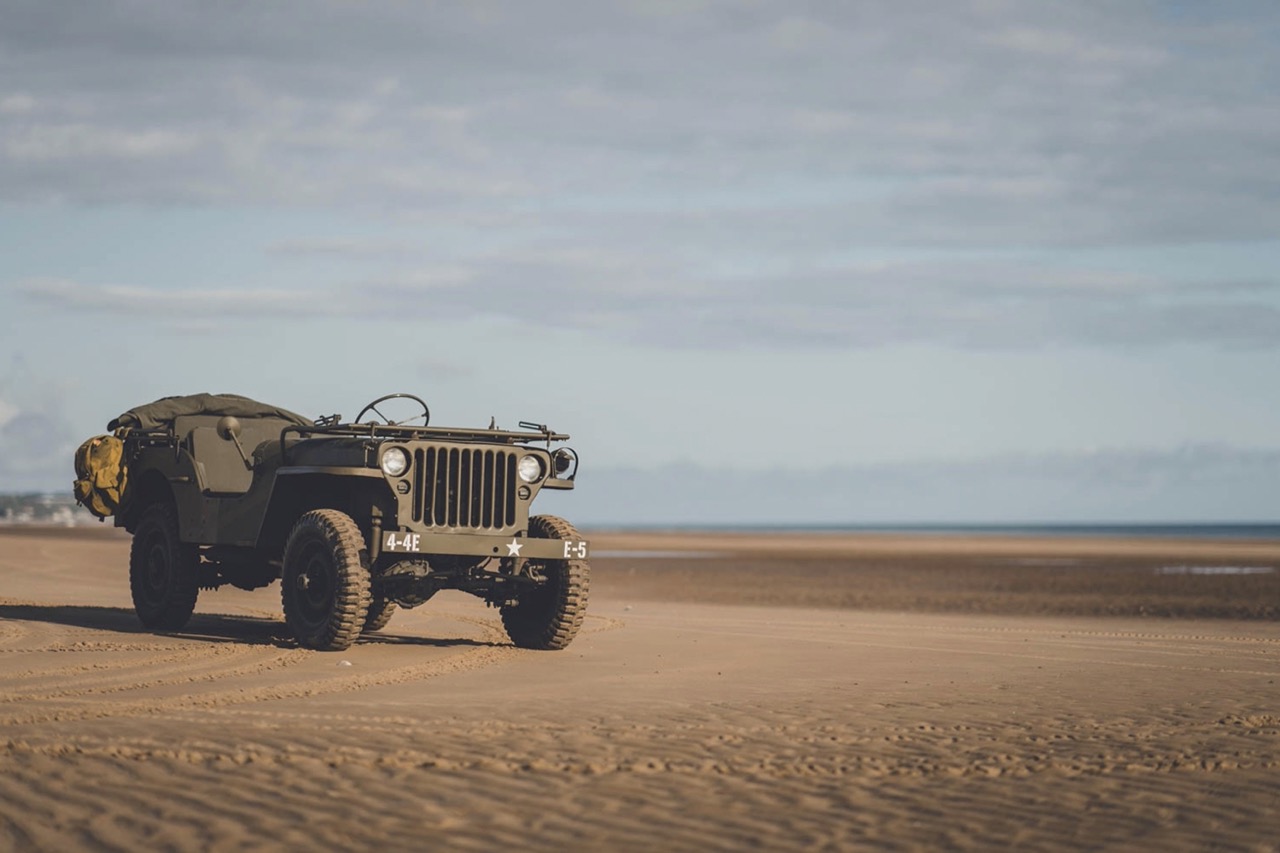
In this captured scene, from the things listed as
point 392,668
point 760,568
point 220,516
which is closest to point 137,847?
point 392,668

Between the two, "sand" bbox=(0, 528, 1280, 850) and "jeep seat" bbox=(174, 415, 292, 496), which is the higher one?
"jeep seat" bbox=(174, 415, 292, 496)

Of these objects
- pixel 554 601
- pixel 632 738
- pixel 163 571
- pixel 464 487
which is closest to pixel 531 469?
pixel 464 487

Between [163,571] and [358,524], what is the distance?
2873mm

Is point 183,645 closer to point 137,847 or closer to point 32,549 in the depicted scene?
point 137,847

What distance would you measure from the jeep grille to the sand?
1.20m

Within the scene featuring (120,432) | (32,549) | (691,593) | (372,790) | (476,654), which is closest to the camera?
(372,790)

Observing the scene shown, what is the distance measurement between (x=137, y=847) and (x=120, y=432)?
11087 mm

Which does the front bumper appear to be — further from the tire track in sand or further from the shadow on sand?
the shadow on sand

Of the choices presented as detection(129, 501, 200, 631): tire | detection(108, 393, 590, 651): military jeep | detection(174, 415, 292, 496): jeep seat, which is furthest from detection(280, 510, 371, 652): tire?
detection(129, 501, 200, 631): tire

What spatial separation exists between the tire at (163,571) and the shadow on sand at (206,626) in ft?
0.58

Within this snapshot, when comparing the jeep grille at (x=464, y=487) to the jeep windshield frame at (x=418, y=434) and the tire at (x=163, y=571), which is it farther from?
the tire at (x=163, y=571)

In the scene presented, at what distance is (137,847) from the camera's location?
621 centimetres

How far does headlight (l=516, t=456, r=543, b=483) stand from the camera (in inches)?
563

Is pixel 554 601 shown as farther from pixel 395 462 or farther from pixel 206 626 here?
pixel 206 626
